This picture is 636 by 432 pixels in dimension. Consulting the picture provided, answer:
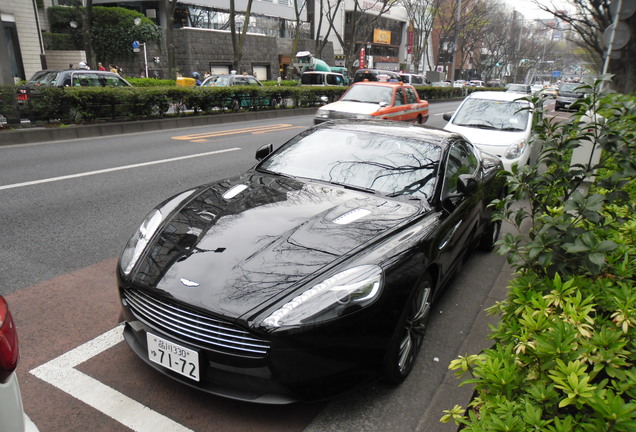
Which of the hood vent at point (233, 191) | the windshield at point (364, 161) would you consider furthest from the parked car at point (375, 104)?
the hood vent at point (233, 191)

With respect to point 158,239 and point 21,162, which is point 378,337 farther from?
point 21,162

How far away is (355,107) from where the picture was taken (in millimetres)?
13000

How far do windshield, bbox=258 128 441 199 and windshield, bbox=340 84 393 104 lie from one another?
9451 mm

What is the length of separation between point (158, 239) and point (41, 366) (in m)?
1.10

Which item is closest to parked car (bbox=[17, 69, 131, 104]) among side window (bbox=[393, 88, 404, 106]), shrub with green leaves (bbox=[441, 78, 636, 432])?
side window (bbox=[393, 88, 404, 106])

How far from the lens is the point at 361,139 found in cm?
426

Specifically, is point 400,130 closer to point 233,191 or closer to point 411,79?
point 233,191

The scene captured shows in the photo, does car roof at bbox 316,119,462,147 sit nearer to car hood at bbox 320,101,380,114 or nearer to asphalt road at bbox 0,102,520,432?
asphalt road at bbox 0,102,520,432

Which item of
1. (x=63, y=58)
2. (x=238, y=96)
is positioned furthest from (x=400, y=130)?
(x=63, y=58)

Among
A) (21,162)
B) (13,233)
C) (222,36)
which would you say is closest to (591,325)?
(13,233)

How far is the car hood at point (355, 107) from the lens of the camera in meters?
12.7

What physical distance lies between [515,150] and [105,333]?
728 centimetres

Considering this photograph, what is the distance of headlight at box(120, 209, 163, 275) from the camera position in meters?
2.95

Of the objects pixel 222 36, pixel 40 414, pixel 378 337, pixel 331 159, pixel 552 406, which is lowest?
pixel 40 414
